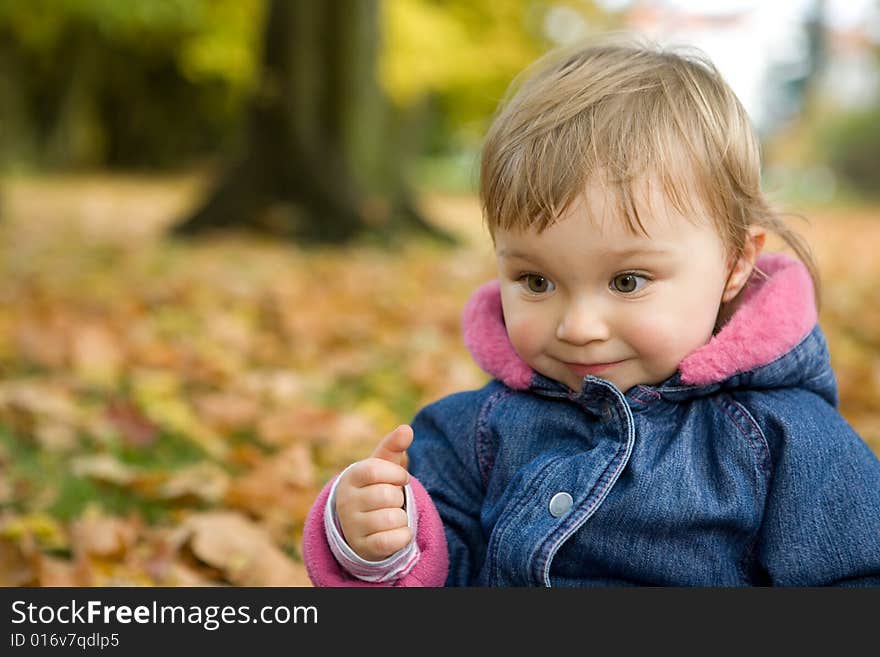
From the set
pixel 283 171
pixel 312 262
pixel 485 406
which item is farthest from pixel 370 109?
pixel 485 406

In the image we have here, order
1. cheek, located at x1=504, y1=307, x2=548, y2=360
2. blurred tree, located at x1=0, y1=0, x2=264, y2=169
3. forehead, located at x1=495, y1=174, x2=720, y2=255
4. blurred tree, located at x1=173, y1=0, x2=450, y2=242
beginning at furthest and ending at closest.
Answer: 1. blurred tree, located at x1=0, y1=0, x2=264, y2=169
2. blurred tree, located at x1=173, y1=0, x2=450, y2=242
3. cheek, located at x1=504, y1=307, x2=548, y2=360
4. forehead, located at x1=495, y1=174, x2=720, y2=255

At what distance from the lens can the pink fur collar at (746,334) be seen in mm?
1631

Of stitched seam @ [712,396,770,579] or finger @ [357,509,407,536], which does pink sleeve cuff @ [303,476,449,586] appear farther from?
stitched seam @ [712,396,770,579]

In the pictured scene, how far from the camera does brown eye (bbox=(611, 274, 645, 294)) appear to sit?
5.22 feet

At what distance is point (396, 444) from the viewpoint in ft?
5.38

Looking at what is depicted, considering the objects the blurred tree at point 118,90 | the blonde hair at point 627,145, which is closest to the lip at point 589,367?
the blonde hair at point 627,145

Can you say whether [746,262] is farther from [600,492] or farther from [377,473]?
[377,473]

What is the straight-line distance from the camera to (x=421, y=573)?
1724 millimetres

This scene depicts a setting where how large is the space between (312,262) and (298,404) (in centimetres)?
379

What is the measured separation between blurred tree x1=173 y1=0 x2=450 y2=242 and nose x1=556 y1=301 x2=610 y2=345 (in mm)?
6699

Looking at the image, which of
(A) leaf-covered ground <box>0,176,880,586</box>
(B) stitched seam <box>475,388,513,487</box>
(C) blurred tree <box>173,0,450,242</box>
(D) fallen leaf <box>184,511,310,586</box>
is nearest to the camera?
(B) stitched seam <box>475,388,513,487</box>

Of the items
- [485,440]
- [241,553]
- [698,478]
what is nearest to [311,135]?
[241,553]

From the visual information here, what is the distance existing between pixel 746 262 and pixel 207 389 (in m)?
2.44

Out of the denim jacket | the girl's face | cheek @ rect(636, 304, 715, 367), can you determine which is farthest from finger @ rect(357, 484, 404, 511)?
cheek @ rect(636, 304, 715, 367)
